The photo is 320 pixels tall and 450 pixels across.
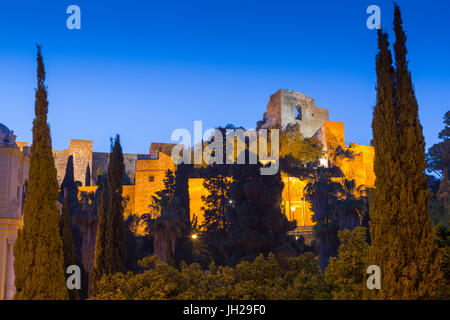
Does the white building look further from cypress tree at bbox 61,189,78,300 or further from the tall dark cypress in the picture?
the tall dark cypress

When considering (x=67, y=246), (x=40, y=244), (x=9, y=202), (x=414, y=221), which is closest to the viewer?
(x=414, y=221)

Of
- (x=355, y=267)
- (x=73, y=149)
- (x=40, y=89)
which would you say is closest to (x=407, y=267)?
(x=355, y=267)

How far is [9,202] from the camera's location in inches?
553

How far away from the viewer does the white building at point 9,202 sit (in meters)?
13.5

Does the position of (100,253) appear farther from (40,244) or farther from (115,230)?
(40,244)

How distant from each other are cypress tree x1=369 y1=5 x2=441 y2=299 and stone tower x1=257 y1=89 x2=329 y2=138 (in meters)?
52.9

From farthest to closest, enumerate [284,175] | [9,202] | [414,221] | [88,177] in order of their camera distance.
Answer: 1. [88,177]
2. [284,175]
3. [9,202]
4. [414,221]

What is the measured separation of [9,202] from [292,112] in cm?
5497

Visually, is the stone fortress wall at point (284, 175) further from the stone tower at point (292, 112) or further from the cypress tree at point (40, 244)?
the cypress tree at point (40, 244)

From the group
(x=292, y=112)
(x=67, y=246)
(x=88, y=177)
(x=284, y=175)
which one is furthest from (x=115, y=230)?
(x=292, y=112)

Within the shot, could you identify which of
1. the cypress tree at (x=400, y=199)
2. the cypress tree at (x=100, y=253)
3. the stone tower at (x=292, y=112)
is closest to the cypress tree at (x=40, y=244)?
the cypress tree at (x=400, y=199)

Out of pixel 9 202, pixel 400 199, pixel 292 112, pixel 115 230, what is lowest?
pixel 115 230
